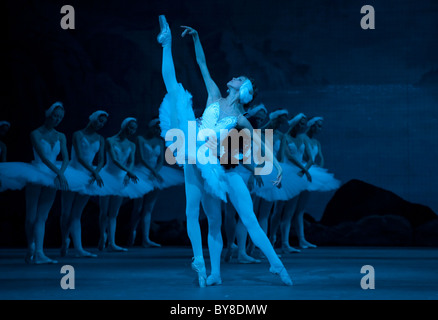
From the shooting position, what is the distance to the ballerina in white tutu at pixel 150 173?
931 cm

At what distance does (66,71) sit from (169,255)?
4.16 m

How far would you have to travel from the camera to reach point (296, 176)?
817cm

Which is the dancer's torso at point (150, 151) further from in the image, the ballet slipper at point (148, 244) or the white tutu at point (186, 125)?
the white tutu at point (186, 125)

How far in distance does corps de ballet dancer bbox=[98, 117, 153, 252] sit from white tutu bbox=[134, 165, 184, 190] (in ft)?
0.79

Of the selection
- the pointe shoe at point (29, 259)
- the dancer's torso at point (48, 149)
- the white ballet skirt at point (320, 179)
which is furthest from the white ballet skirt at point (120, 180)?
the white ballet skirt at point (320, 179)

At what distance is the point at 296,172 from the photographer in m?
8.28

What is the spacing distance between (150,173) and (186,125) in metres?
4.93

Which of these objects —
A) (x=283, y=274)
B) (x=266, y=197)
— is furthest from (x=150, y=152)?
(x=283, y=274)

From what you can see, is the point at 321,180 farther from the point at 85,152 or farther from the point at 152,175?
the point at 85,152

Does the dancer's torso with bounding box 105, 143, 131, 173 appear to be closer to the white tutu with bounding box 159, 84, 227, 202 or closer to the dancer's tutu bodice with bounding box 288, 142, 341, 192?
the dancer's tutu bodice with bounding box 288, 142, 341, 192

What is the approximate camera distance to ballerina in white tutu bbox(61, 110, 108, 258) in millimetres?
7598

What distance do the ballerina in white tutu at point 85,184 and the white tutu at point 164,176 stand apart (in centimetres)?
143
